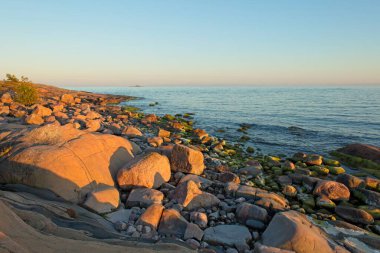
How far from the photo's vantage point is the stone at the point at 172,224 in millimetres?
5668

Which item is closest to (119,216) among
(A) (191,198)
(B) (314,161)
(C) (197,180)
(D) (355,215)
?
(A) (191,198)

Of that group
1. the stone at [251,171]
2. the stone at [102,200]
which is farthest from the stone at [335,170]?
the stone at [102,200]

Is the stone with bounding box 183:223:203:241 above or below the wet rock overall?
above

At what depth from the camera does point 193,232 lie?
5551mm

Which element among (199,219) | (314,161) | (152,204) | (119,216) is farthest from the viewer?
(314,161)

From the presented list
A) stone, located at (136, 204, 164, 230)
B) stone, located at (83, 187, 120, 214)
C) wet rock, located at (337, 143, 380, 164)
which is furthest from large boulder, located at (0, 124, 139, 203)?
wet rock, located at (337, 143, 380, 164)

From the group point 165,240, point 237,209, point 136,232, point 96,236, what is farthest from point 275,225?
point 96,236

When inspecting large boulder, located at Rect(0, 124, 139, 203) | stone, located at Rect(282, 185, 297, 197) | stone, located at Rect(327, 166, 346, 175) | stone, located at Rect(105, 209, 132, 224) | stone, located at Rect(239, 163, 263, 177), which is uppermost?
large boulder, located at Rect(0, 124, 139, 203)

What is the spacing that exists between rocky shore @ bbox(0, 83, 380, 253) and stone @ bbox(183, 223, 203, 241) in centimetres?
2

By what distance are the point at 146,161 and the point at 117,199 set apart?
1.69m

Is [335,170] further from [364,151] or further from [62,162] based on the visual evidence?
[62,162]

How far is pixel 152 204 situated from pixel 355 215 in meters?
6.13

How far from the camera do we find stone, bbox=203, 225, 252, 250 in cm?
543

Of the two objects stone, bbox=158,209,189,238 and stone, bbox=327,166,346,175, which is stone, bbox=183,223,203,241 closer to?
stone, bbox=158,209,189,238
